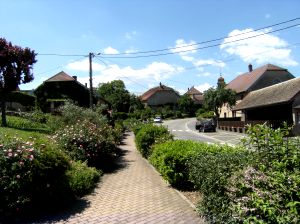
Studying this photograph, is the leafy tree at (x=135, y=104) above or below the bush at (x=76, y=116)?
above

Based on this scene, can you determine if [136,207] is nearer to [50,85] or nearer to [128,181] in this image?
[128,181]

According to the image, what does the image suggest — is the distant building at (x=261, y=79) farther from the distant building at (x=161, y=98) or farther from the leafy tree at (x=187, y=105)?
the distant building at (x=161, y=98)

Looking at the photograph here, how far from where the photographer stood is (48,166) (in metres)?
8.04

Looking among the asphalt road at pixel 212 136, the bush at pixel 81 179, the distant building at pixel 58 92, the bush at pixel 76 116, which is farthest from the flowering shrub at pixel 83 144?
the distant building at pixel 58 92

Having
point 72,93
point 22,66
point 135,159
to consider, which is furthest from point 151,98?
point 135,159

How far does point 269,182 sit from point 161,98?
103 m

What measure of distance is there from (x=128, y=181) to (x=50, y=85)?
42309mm

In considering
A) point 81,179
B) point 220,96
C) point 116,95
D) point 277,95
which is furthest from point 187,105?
point 81,179

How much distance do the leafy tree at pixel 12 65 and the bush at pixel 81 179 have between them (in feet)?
57.0

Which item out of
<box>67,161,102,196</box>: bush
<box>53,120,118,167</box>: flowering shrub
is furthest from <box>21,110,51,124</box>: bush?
<box>67,161,102,196</box>: bush

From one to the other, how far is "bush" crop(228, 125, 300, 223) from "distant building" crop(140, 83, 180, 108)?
330 ft

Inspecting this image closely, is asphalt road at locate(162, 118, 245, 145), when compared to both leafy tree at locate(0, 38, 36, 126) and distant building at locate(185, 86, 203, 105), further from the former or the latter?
distant building at locate(185, 86, 203, 105)

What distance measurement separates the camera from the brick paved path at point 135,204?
23.8ft

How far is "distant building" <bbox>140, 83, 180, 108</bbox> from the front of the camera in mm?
106938
